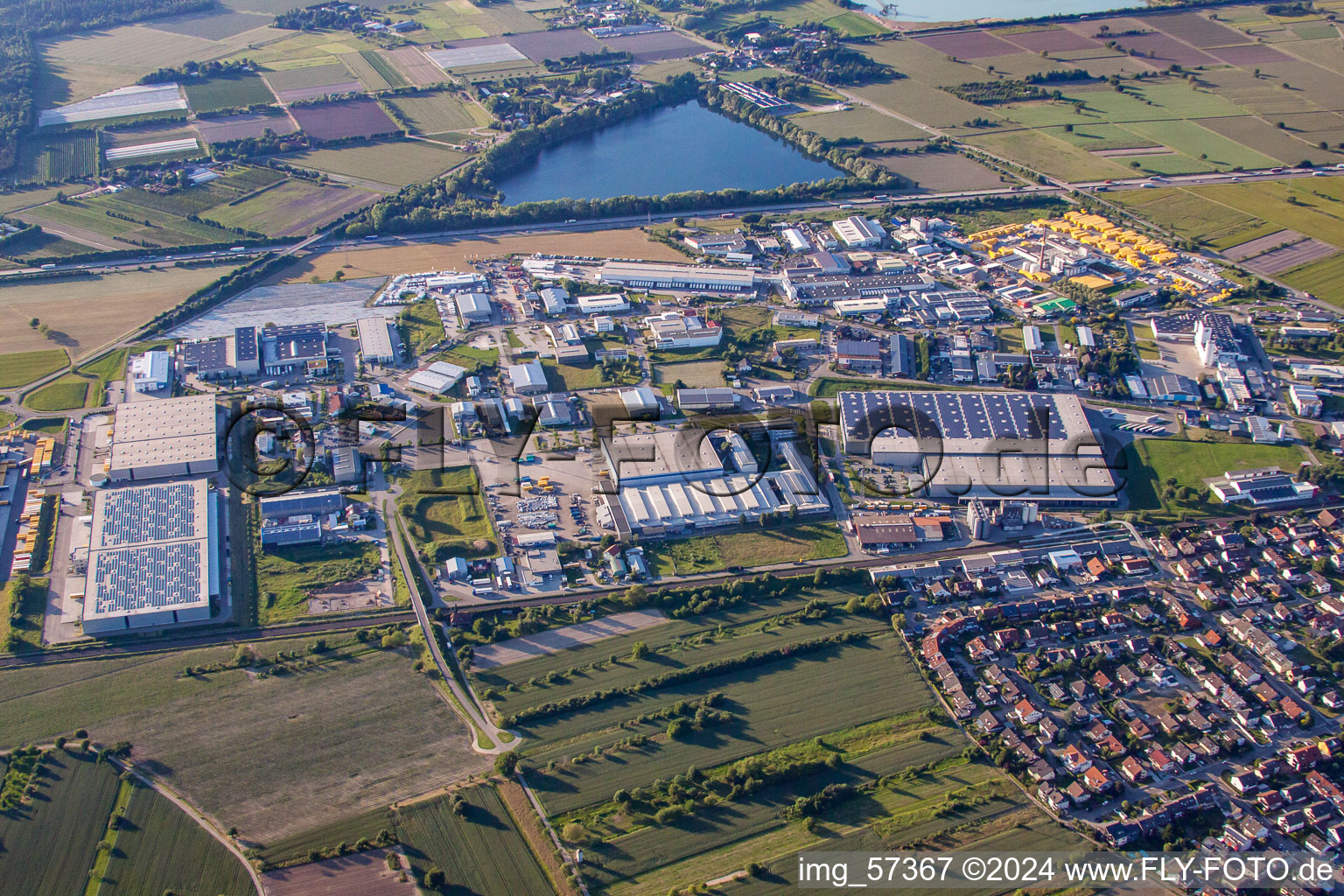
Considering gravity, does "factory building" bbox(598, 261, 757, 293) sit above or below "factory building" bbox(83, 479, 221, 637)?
above

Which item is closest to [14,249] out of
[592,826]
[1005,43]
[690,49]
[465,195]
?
[465,195]

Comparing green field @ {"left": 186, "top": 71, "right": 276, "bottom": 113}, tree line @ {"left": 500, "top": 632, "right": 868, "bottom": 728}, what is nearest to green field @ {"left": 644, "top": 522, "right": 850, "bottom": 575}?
tree line @ {"left": 500, "top": 632, "right": 868, "bottom": 728}

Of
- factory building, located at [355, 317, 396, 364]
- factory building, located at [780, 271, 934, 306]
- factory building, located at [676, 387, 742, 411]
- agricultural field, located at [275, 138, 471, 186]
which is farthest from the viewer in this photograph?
agricultural field, located at [275, 138, 471, 186]

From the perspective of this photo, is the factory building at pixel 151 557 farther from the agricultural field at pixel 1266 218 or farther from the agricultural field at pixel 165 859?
the agricultural field at pixel 1266 218

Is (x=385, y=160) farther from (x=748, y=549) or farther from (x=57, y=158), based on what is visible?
(x=748, y=549)

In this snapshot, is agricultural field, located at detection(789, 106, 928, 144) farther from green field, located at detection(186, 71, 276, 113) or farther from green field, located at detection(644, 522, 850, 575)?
green field, located at detection(644, 522, 850, 575)

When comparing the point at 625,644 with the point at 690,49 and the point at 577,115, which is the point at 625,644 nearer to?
the point at 577,115
